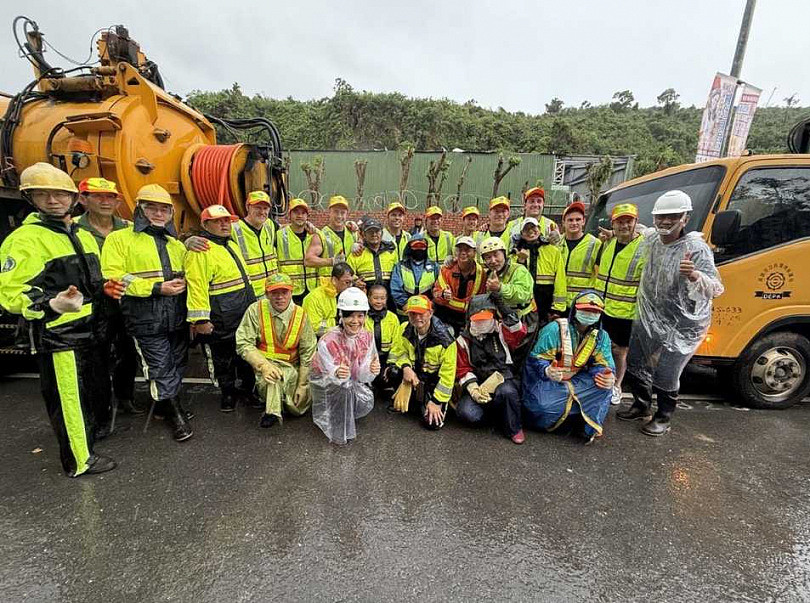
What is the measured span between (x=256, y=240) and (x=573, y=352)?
9.42 ft

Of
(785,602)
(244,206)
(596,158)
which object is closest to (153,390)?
(244,206)

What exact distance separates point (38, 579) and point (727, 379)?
5178 millimetres

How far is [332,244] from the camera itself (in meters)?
4.11

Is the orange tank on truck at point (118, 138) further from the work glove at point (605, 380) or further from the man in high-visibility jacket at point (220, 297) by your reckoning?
the work glove at point (605, 380)

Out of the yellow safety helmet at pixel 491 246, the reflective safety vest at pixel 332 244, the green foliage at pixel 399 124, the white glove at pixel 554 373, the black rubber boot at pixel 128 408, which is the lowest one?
the black rubber boot at pixel 128 408

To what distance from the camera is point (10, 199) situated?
12.0 ft

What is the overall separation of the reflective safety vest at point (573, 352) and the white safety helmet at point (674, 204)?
3.39 feet

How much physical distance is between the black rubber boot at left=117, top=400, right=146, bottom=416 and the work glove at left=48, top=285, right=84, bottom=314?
4.67 feet

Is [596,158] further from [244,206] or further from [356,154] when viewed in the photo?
[244,206]

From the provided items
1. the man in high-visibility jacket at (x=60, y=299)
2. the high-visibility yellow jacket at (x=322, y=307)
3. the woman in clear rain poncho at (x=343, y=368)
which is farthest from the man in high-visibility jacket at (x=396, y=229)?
the man in high-visibility jacket at (x=60, y=299)

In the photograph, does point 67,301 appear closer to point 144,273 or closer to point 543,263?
point 144,273

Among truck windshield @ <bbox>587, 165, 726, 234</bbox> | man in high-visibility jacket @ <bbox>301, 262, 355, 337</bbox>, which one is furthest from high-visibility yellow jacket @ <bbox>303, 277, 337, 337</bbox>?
truck windshield @ <bbox>587, 165, 726, 234</bbox>

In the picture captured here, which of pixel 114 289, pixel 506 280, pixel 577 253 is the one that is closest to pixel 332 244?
pixel 506 280

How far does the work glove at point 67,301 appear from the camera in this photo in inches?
86.7
